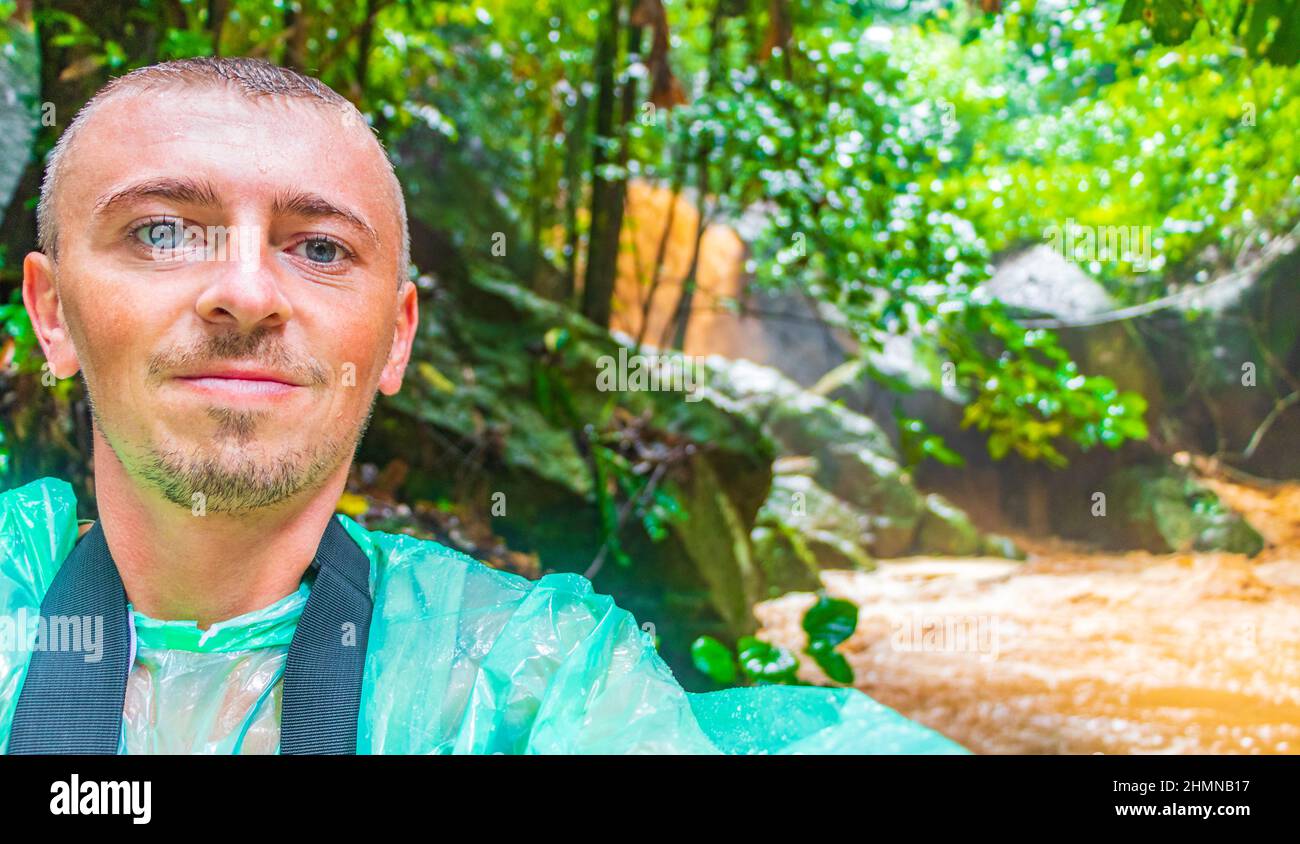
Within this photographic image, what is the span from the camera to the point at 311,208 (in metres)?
0.80

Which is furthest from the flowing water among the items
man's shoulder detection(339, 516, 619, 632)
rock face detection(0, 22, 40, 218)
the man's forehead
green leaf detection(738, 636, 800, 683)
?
rock face detection(0, 22, 40, 218)

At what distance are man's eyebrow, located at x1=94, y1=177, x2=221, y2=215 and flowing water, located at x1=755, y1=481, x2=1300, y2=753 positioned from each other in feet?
4.94

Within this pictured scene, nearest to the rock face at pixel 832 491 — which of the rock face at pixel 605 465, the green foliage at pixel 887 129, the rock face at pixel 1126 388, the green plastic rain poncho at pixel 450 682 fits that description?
the rock face at pixel 605 465

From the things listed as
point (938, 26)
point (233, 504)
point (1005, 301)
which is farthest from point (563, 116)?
point (233, 504)

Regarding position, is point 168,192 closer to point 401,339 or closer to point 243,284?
point 243,284

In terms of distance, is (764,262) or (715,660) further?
(764,262)

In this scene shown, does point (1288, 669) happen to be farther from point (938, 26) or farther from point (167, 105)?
point (167, 105)

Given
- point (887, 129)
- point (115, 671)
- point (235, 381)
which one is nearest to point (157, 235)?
point (235, 381)

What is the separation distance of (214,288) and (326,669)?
0.35 m

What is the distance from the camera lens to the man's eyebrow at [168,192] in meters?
0.77

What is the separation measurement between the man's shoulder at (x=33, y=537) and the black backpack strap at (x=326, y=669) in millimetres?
275

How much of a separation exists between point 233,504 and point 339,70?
1478 mm

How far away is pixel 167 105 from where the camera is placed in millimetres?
802

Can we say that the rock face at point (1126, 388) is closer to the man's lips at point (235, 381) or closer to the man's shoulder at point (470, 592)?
the man's shoulder at point (470, 592)
